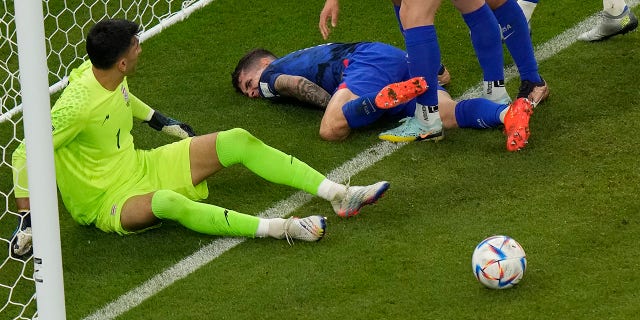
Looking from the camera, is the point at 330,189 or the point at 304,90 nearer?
the point at 330,189

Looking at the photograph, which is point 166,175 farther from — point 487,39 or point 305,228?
point 487,39

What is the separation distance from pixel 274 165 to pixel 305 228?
43cm

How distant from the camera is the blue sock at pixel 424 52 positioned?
5797mm

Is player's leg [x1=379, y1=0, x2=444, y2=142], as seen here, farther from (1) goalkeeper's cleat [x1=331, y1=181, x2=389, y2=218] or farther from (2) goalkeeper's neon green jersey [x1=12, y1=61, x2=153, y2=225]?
(2) goalkeeper's neon green jersey [x1=12, y1=61, x2=153, y2=225]

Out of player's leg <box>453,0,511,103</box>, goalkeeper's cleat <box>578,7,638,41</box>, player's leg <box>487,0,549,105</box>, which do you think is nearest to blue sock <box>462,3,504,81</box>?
→ player's leg <box>453,0,511,103</box>

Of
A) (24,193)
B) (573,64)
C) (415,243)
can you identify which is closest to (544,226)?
(415,243)

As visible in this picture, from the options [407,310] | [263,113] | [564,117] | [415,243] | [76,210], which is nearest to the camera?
[407,310]

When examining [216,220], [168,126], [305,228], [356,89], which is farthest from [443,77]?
[216,220]

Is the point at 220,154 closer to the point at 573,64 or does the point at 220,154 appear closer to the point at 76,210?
the point at 76,210

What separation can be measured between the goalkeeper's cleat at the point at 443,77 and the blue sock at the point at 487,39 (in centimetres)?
Result: 45

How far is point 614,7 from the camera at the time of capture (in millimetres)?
6887

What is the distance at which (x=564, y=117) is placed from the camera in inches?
245

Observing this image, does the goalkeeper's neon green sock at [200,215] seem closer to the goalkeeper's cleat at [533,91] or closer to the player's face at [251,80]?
the player's face at [251,80]

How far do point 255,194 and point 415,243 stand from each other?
1009 millimetres
